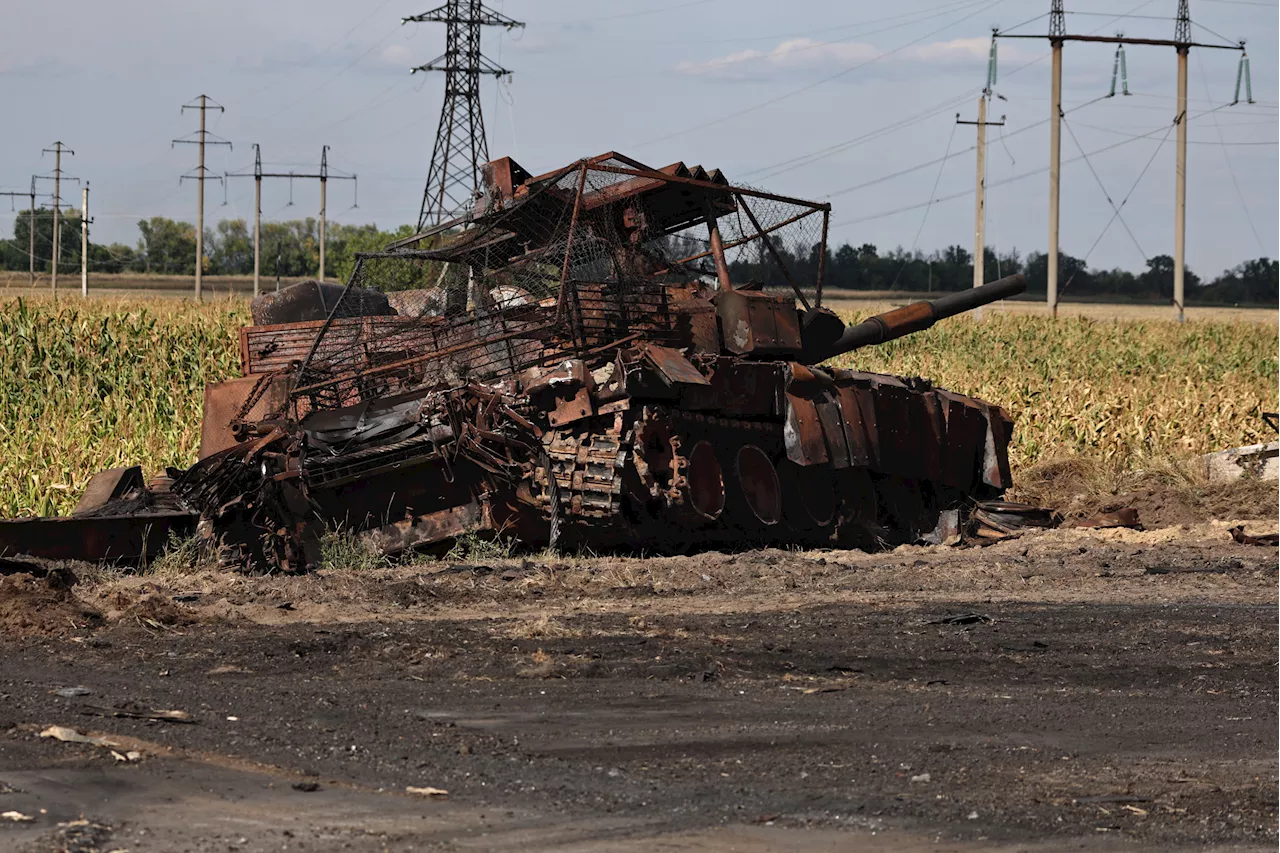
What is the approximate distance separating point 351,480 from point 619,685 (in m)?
4.74

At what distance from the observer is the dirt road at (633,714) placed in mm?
4527

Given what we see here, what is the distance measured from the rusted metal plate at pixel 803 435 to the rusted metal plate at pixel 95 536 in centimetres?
443

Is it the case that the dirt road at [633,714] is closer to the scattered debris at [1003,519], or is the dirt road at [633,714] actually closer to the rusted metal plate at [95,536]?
the rusted metal plate at [95,536]

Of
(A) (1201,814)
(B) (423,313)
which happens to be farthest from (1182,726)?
(B) (423,313)

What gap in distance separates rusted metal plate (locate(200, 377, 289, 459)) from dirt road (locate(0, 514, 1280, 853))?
7.84ft

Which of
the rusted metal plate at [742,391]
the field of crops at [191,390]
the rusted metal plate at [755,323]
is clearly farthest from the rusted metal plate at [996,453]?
the field of crops at [191,390]

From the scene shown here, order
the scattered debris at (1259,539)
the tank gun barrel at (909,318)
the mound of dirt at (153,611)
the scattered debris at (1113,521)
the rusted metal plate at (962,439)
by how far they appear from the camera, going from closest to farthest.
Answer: the mound of dirt at (153,611), the scattered debris at (1259,539), the rusted metal plate at (962,439), the scattered debris at (1113,521), the tank gun barrel at (909,318)

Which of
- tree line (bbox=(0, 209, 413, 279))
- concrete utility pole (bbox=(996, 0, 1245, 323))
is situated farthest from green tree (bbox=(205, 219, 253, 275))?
concrete utility pole (bbox=(996, 0, 1245, 323))

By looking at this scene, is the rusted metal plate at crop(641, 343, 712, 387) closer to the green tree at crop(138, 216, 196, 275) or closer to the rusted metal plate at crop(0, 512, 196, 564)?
the rusted metal plate at crop(0, 512, 196, 564)

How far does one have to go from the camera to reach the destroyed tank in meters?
11.0

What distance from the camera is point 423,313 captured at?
13.0 metres

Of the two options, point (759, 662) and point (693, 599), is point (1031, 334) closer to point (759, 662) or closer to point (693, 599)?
point (693, 599)

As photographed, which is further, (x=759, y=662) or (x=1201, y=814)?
(x=759, y=662)

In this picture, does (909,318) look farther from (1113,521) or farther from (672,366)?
(672,366)
